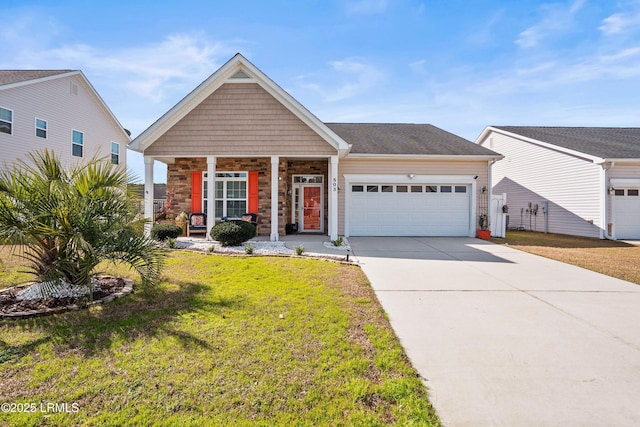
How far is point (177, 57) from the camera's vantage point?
971cm

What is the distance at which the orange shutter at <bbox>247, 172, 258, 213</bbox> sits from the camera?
40.7 feet

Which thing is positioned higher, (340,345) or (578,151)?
(578,151)

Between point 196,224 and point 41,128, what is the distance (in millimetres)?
10156

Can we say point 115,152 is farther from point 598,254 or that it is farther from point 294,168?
point 598,254

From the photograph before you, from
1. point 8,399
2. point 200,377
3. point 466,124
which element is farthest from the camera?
point 466,124

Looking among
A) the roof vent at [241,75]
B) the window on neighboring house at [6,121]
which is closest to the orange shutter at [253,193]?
the roof vent at [241,75]

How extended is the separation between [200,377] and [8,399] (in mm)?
1419

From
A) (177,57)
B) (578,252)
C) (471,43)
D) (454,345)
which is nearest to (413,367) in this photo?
(454,345)

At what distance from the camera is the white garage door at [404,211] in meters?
12.7

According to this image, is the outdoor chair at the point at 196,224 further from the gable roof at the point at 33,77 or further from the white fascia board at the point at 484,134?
the white fascia board at the point at 484,134

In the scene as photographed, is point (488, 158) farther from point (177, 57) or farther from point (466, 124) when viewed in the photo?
point (177, 57)

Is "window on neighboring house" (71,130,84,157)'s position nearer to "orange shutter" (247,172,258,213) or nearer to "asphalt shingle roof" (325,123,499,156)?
"orange shutter" (247,172,258,213)

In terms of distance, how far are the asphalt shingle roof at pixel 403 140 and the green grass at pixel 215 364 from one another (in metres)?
9.57

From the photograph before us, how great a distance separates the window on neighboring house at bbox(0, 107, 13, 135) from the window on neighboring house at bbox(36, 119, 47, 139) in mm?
1180
